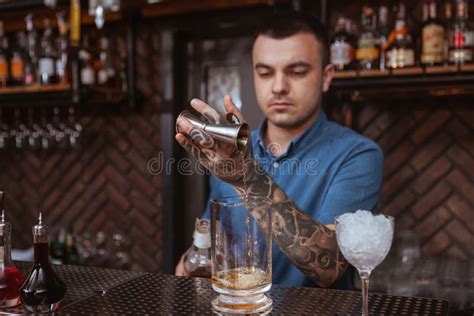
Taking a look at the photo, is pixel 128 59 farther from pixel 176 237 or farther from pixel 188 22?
pixel 176 237

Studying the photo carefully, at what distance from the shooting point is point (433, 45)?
218 cm

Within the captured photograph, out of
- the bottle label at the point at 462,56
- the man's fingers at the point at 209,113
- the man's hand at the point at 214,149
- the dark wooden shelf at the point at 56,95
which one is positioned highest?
the bottle label at the point at 462,56

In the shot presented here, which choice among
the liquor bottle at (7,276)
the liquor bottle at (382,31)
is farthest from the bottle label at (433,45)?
the liquor bottle at (7,276)

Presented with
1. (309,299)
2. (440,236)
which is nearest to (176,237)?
(440,236)

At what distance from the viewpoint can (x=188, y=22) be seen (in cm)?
300

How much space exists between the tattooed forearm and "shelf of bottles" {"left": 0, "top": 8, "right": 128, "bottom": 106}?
1851 millimetres

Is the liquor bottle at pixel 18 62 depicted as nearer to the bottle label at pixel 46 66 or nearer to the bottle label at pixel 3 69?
the bottle label at pixel 3 69

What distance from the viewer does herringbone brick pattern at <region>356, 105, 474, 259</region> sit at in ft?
8.00

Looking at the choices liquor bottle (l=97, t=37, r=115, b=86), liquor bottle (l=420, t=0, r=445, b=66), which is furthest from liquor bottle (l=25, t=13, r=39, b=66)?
liquor bottle (l=420, t=0, r=445, b=66)

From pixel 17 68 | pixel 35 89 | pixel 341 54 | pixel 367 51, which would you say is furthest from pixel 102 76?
pixel 367 51

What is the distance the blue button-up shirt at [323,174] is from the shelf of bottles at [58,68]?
144 cm

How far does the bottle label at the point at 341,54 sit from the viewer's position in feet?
7.68

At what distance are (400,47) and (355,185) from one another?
1.05 m

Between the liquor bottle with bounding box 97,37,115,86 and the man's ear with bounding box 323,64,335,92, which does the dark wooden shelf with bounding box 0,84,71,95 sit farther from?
the man's ear with bounding box 323,64,335,92
